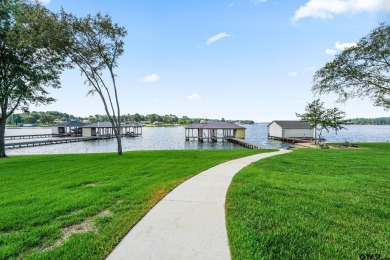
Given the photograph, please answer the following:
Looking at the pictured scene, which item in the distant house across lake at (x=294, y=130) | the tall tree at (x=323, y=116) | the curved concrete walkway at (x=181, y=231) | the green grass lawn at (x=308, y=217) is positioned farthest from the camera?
the distant house across lake at (x=294, y=130)

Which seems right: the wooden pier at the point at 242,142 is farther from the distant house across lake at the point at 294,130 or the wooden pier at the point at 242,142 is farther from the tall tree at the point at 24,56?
the tall tree at the point at 24,56

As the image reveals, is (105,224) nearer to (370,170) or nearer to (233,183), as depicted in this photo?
(233,183)

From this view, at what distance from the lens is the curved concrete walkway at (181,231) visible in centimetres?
290

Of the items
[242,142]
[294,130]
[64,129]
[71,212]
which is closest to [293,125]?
[294,130]

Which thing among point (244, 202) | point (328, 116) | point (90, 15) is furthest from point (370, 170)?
point (328, 116)

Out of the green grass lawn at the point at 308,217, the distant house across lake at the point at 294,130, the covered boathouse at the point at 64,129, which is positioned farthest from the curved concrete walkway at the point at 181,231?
the covered boathouse at the point at 64,129

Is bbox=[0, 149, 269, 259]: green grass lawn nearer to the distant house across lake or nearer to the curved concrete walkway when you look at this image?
the curved concrete walkway

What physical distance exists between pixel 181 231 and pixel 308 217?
8.48 ft

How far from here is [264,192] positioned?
18.6ft

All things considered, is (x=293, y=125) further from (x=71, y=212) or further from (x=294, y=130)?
(x=71, y=212)

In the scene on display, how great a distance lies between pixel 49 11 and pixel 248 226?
641 inches

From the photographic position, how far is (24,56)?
1558 cm

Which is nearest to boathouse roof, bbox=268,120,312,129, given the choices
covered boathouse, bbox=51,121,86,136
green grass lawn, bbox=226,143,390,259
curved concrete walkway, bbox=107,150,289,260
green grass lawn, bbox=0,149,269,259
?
green grass lawn, bbox=226,143,390,259

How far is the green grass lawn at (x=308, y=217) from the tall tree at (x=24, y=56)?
14.6 m
